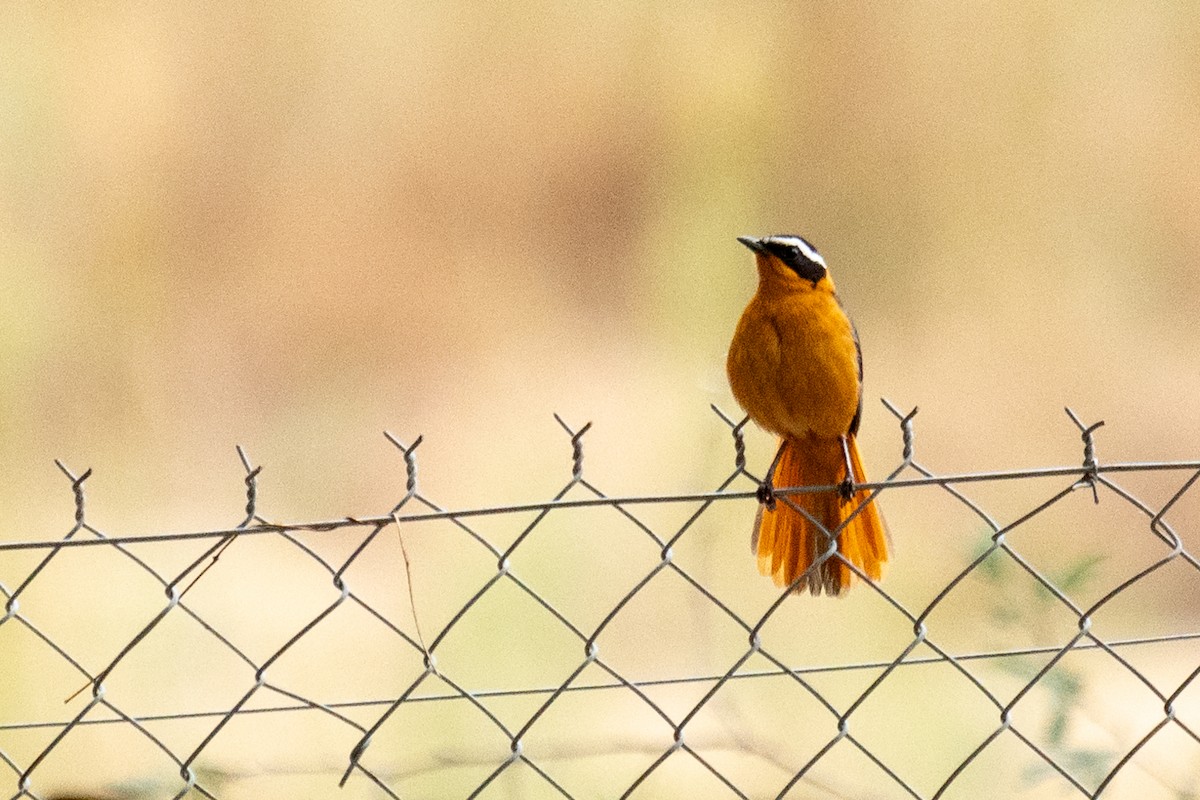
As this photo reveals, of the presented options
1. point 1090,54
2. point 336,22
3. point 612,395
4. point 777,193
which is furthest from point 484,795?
point 1090,54

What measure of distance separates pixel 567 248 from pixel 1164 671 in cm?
131

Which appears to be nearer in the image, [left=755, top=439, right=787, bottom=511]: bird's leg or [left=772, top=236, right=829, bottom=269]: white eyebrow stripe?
[left=755, top=439, right=787, bottom=511]: bird's leg

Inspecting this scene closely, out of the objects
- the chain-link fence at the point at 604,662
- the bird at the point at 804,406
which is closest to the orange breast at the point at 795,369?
the bird at the point at 804,406

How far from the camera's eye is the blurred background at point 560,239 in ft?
7.43

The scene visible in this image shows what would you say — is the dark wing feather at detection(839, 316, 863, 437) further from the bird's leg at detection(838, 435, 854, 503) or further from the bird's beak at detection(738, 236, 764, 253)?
the bird's beak at detection(738, 236, 764, 253)

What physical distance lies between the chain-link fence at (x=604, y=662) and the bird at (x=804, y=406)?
40 centimetres

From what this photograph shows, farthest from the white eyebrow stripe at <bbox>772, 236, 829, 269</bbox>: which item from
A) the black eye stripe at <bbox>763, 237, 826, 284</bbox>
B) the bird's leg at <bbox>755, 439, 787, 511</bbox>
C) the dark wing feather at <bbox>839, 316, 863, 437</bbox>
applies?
the bird's leg at <bbox>755, 439, 787, 511</bbox>

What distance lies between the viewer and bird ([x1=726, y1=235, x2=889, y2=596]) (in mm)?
1574

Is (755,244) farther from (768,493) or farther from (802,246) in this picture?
(768,493)

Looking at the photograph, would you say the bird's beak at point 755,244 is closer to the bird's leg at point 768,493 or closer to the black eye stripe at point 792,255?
the black eye stripe at point 792,255

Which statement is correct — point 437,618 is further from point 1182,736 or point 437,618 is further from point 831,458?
point 1182,736

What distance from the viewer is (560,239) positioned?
2.39 metres

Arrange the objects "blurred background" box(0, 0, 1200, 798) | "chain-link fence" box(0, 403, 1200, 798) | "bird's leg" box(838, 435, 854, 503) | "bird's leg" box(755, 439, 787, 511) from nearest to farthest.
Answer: "bird's leg" box(755, 439, 787, 511), "bird's leg" box(838, 435, 854, 503), "chain-link fence" box(0, 403, 1200, 798), "blurred background" box(0, 0, 1200, 798)

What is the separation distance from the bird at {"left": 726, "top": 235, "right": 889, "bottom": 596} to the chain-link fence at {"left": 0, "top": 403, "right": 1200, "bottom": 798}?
15.7 inches
